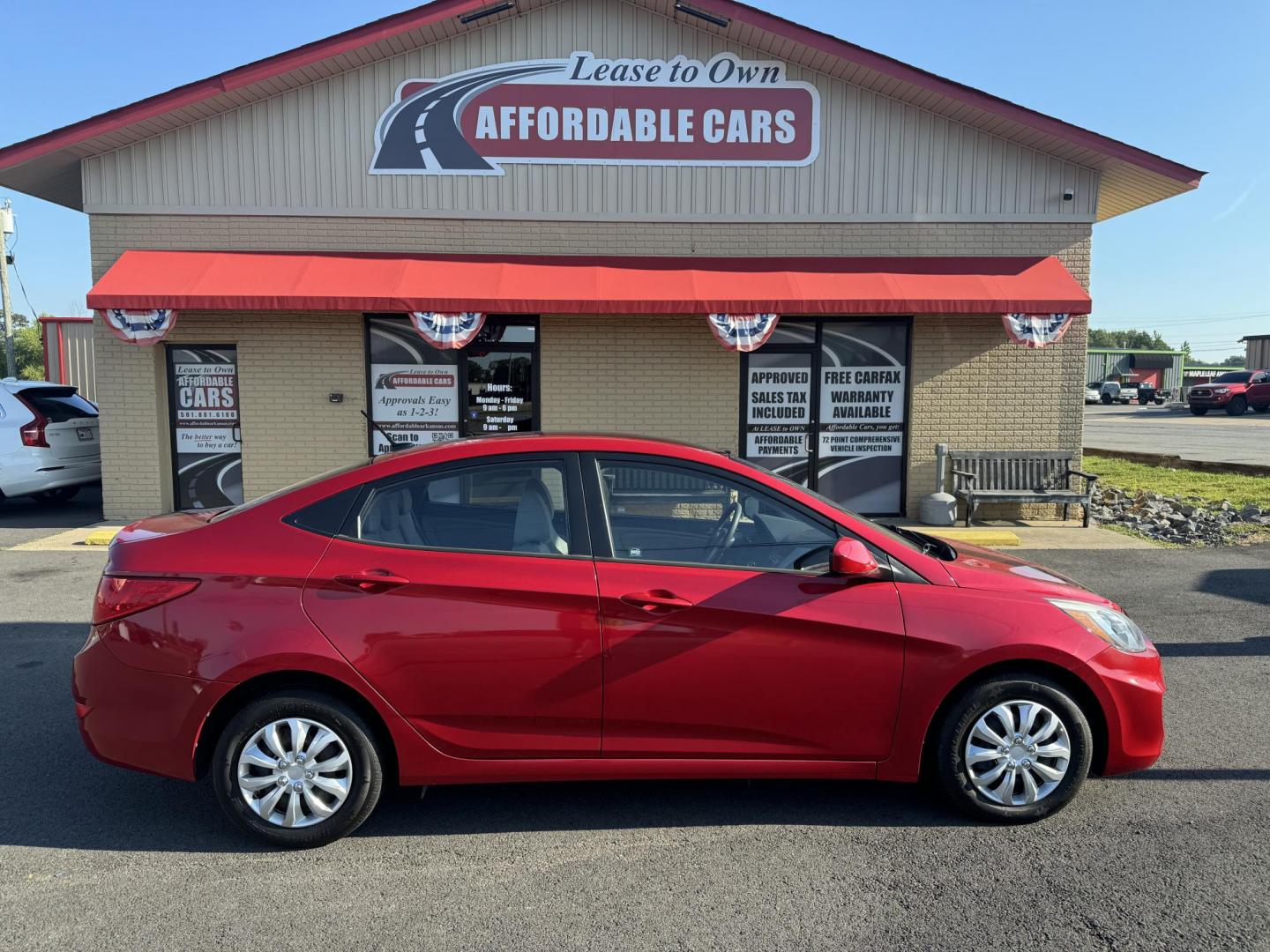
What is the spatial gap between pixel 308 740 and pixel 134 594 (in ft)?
2.94

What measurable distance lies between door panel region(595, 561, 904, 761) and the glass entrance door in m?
7.60

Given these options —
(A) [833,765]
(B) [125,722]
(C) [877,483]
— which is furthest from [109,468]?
(A) [833,765]

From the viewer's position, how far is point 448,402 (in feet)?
36.1

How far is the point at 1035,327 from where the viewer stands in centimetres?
1006

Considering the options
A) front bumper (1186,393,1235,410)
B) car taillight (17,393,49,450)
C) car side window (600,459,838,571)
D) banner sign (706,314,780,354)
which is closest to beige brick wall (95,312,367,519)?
car taillight (17,393,49,450)

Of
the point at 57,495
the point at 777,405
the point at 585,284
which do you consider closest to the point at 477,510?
the point at 585,284

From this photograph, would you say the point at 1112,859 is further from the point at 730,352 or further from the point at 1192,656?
the point at 730,352

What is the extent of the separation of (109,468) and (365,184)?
15.5 feet

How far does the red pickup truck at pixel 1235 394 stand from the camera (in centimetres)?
3819

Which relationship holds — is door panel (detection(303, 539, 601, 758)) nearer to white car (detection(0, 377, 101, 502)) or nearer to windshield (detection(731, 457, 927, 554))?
windshield (detection(731, 457, 927, 554))

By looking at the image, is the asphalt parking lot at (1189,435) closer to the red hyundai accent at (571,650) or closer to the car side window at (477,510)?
the red hyundai accent at (571,650)

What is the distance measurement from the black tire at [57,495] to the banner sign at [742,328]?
8.96m

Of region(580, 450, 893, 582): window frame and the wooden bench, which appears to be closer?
region(580, 450, 893, 582): window frame

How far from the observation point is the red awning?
9.73 metres
